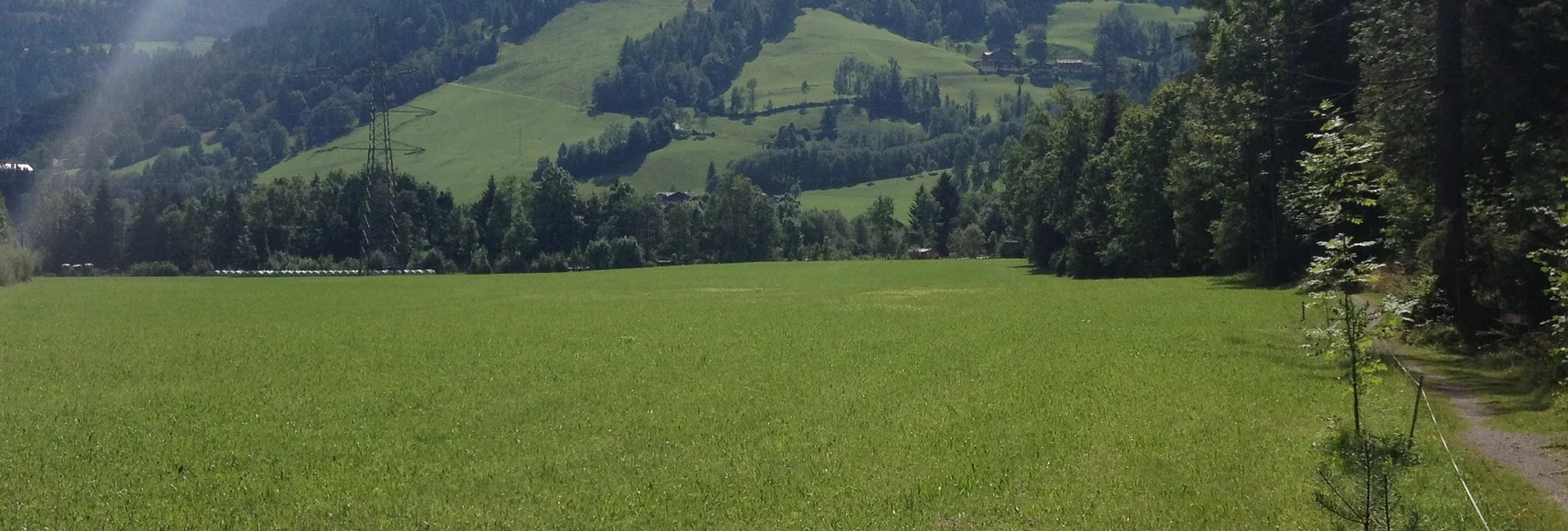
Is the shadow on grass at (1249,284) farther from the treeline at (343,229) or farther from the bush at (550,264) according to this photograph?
the treeline at (343,229)

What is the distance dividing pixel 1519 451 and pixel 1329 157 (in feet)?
15.3

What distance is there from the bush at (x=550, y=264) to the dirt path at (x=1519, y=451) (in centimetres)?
11569

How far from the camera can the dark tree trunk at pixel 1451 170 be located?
25484 millimetres

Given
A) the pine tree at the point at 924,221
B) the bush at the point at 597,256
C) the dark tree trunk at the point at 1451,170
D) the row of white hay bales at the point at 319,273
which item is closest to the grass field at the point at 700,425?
the dark tree trunk at the point at 1451,170

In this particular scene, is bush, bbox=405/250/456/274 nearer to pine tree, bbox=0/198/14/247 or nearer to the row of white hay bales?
the row of white hay bales

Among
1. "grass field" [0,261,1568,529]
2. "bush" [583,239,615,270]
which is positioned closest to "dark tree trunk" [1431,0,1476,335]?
"grass field" [0,261,1568,529]

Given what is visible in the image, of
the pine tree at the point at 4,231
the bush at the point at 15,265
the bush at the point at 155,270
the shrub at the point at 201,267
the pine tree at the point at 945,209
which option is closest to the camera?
the bush at the point at 15,265

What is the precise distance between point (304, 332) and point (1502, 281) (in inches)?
1196

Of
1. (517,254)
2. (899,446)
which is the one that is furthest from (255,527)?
(517,254)

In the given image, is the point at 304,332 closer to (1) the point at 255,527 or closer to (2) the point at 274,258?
(1) the point at 255,527

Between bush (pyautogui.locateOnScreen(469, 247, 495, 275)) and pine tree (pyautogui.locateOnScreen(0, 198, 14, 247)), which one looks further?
bush (pyautogui.locateOnScreen(469, 247, 495, 275))

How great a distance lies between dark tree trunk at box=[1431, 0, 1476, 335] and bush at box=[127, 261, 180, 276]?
421 ft

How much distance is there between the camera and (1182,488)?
46.3ft

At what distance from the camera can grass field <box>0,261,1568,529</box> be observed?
45.0ft
